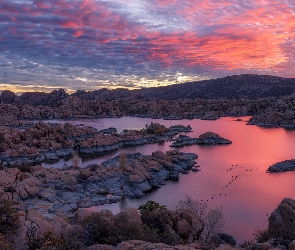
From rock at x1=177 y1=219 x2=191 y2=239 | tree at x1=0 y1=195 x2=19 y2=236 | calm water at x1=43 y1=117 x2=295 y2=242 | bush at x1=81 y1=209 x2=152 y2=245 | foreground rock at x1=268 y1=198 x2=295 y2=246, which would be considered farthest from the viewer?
calm water at x1=43 y1=117 x2=295 y2=242

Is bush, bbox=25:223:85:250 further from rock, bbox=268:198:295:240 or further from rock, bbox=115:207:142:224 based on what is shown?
rock, bbox=268:198:295:240

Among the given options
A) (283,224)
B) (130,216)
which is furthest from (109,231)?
(283,224)

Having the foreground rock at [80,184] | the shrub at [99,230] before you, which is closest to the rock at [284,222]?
the shrub at [99,230]

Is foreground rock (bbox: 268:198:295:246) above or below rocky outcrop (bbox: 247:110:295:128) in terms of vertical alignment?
below

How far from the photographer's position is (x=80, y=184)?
122 ft

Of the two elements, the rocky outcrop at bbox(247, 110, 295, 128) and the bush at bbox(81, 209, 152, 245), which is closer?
the bush at bbox(81, 209, 152, 245)

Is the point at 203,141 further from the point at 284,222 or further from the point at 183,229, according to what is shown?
the point at 183,229

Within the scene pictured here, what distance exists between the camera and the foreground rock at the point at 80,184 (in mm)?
31703

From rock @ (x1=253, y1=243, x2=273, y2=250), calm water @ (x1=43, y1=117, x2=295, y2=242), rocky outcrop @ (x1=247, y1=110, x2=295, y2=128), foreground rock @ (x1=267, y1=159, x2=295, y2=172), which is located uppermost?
rocky outcrop @ (x1=247, y1=110, x2=295, y2=128)

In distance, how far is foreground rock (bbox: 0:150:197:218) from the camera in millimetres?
31703

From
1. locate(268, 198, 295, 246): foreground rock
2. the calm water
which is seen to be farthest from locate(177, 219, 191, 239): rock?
the calm water

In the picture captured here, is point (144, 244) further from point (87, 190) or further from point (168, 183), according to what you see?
point (168, 183)

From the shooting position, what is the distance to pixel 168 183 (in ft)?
135

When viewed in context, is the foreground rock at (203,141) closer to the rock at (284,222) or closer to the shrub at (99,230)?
the rock at (284,222)
